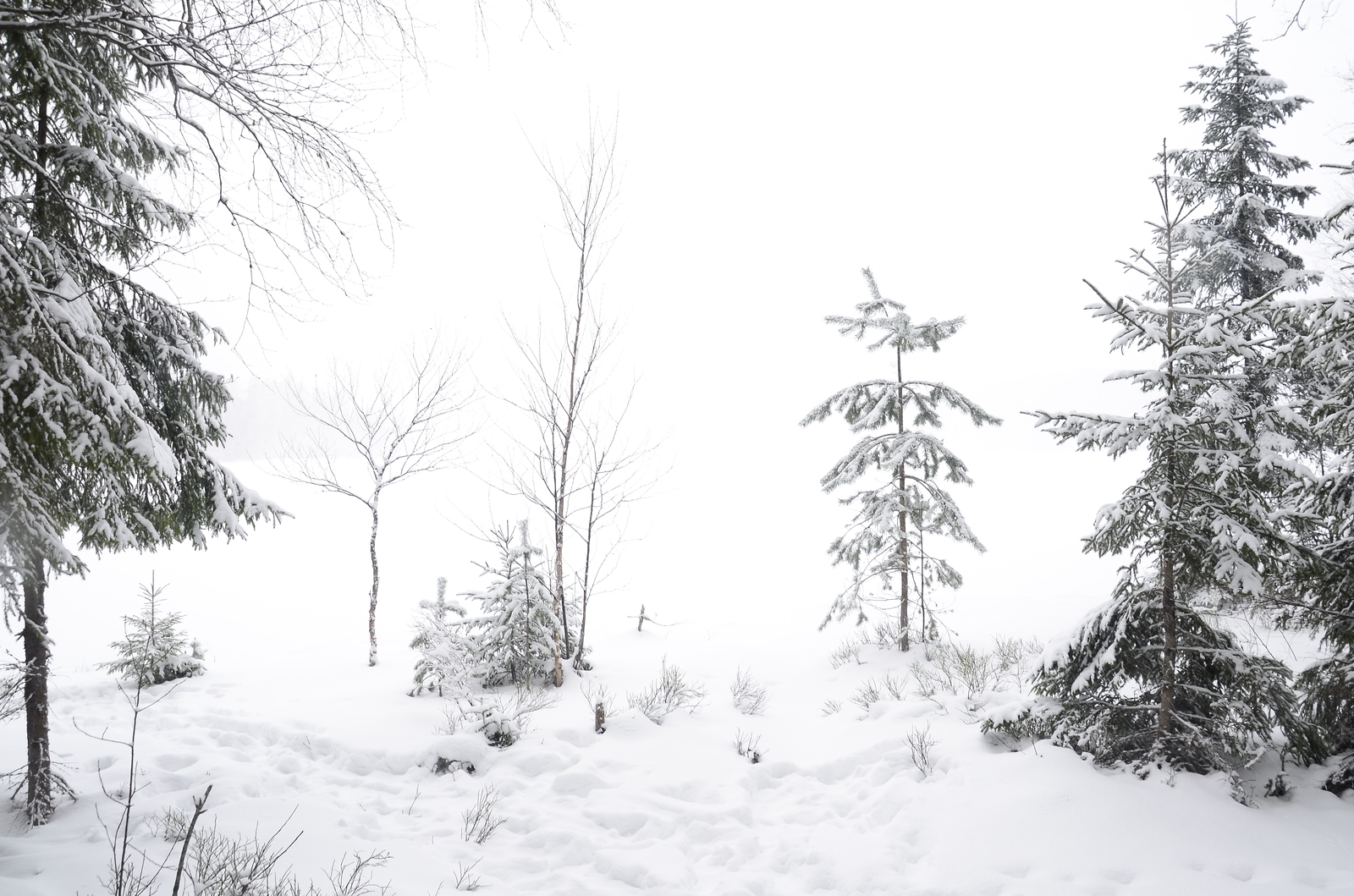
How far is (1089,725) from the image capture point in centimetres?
441

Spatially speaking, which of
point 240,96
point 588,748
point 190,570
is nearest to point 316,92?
point 240,96

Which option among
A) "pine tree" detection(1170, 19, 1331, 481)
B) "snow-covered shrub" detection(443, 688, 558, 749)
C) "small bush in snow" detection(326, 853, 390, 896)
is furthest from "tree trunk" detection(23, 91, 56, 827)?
"pine tree" detection(1170, 19, 1331, 481)

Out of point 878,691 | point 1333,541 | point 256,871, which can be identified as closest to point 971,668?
point 878,691

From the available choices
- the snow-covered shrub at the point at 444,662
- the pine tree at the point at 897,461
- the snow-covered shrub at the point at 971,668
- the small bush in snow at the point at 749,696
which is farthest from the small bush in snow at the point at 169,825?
the pine tree at the point at 897,461

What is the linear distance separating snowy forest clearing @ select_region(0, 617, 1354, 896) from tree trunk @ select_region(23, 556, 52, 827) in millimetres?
160

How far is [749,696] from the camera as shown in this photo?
756cm

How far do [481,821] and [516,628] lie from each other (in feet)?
11.8

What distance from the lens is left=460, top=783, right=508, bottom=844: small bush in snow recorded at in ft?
13.7

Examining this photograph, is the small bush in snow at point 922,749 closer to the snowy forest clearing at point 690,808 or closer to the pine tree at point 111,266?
the snowy forest clearing at point 690,808

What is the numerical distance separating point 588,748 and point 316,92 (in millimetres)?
5668

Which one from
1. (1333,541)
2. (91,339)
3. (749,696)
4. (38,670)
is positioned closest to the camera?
(91,339)

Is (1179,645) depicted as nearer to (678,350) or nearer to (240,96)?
(240,96)

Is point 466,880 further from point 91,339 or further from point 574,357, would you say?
point 574,357

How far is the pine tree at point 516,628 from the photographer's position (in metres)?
7.86
